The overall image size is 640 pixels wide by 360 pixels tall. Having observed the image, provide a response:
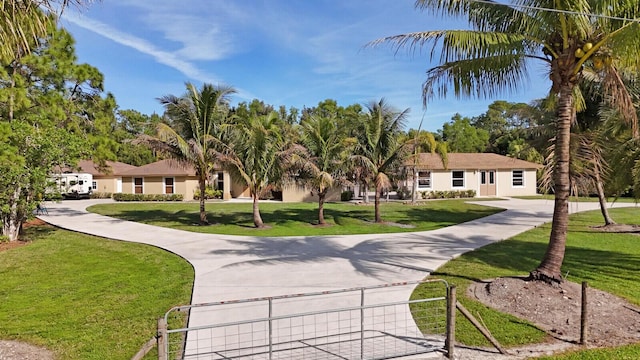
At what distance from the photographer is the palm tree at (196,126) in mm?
17016

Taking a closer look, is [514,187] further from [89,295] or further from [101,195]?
[101,195]

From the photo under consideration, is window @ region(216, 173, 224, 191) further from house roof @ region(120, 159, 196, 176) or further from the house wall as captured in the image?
house roof @ region(120, 159, 196, 176)

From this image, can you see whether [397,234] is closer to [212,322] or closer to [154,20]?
[212,322]

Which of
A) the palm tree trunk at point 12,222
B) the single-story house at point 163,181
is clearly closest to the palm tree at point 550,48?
the palm tree trunk at point 12,222

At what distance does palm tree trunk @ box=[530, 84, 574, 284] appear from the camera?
7.23 metres

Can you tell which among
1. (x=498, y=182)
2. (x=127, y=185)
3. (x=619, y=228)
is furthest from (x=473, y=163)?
(x=127, y=185)

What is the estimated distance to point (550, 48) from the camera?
7.45m

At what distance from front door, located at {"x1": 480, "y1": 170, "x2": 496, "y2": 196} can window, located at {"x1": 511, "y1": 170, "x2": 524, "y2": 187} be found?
67.4 inches

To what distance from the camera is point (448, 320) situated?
4.99m

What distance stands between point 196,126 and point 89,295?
10.7 m

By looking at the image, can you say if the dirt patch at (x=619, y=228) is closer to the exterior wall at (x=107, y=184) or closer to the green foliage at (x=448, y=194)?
the green foliage at (x=448, y=194)

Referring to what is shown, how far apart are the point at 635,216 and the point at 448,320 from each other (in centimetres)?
2007

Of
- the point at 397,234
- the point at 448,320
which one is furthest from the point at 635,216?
the point at 448,320

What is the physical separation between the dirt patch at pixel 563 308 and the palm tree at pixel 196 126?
1259 cm
